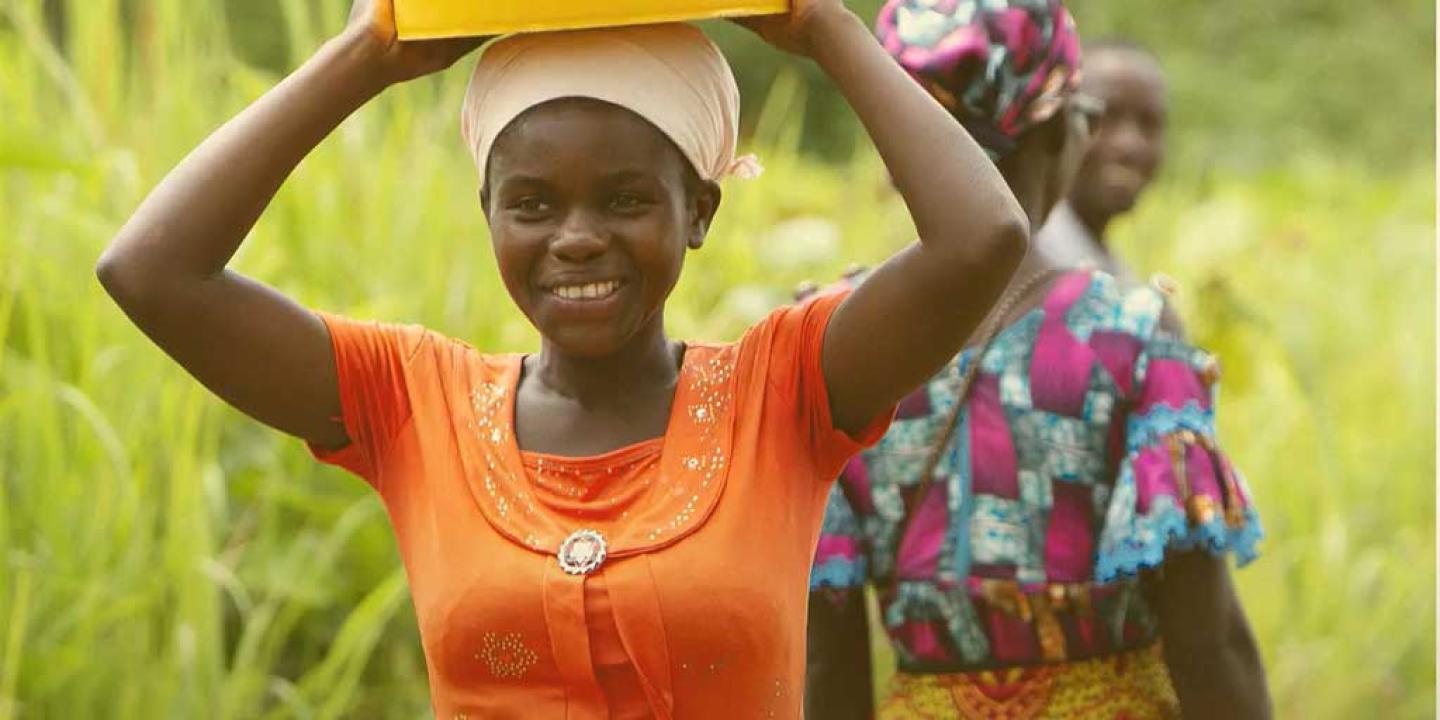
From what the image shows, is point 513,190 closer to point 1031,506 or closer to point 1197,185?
point 1031,506

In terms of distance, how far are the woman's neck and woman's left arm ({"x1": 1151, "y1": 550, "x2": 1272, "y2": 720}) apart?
2.80 ft

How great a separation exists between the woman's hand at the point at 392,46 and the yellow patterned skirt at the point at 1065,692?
1.25 metres

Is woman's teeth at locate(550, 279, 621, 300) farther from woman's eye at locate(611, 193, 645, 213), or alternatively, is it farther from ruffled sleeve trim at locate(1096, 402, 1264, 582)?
ruffled sleeve trim at locate(1096, 402, 1264, 582)

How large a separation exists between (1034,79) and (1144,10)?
943 cm

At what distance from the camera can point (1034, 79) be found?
317cm

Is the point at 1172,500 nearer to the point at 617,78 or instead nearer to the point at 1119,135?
the point at 617,78

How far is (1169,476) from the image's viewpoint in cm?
305

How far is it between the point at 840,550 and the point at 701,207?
814mm

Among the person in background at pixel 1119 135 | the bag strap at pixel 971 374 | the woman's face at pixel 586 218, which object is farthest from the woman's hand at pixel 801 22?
the person in background at pixel 1119 135

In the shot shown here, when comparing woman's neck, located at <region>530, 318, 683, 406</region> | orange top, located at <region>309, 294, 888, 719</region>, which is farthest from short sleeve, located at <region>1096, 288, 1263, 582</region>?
woman's neck, located at <region>530, 318, 683, 406</region>

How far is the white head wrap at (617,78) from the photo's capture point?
2.44 meters

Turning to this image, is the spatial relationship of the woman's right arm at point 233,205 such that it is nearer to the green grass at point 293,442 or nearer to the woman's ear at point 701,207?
the woman's ear at point 701,207

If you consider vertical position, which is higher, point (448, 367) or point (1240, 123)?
point (1240, 123)

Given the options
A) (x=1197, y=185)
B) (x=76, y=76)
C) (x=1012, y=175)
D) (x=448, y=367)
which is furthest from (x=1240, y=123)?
(x=448, y=367)
